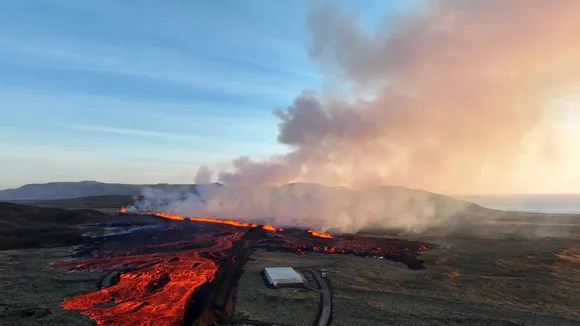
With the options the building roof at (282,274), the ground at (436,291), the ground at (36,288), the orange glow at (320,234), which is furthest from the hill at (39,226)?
the orange glow at (320,234)

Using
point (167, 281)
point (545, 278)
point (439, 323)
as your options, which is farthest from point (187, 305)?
point (545, 278)

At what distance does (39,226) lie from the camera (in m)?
89.6

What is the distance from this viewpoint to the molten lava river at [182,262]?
117 feet

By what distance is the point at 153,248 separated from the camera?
226 ft

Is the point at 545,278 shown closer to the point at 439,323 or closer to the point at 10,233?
the point at 439,323

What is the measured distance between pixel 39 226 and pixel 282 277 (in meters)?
74.2

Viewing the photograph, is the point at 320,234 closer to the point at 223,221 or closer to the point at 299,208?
the point at 299,208

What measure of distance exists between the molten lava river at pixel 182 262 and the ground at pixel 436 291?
3564 mm

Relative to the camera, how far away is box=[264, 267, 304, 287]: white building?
44.2 metres

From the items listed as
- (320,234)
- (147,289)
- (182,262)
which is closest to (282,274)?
(147,289)

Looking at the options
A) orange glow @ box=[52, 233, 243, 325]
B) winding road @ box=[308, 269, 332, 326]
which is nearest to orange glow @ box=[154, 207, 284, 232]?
orange glow @ box=[52, 233, 243, 325]

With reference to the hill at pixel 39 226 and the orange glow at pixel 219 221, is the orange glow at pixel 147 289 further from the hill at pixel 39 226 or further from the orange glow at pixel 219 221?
the orange glow at pixel 219 221

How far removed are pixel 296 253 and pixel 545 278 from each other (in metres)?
36.6

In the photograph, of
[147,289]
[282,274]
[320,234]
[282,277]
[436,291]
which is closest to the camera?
[147,289]
